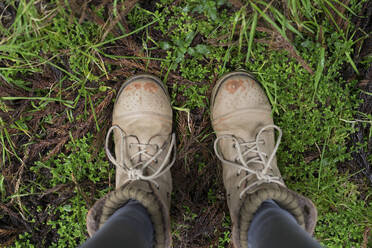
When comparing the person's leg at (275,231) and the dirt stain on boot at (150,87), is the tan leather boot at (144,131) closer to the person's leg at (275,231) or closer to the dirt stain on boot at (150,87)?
the dirt stain on boot at (150,87)

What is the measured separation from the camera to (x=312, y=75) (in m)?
2.06

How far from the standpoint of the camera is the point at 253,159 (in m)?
2.01

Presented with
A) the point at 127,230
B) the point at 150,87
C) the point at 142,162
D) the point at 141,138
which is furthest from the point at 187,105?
the point at 127,230

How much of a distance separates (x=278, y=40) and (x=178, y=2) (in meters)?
0.79

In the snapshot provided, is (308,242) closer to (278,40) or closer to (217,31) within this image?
(278,40)

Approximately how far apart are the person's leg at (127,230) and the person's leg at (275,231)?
25.0 inches

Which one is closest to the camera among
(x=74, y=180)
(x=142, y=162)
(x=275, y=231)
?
(x=275, y=231)

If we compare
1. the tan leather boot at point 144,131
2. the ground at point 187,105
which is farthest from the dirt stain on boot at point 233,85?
the tan leather boot at point 144,131

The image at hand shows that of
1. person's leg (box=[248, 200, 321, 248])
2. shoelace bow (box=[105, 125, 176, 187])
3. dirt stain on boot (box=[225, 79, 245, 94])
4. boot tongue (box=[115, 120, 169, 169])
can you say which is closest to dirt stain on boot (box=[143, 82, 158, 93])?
boot tongue (box=[115, 120, 169, 169])

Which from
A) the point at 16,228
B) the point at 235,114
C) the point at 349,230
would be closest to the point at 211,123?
the point at 235,114

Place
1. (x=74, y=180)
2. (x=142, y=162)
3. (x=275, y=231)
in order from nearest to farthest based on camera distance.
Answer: (x=275, y=231) < (x=142, y=162) < (x=74, y=180)

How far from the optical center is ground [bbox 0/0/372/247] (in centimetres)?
201

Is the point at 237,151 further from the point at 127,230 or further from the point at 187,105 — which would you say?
the point at 127,230

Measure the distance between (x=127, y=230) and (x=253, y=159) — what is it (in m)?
1.03
